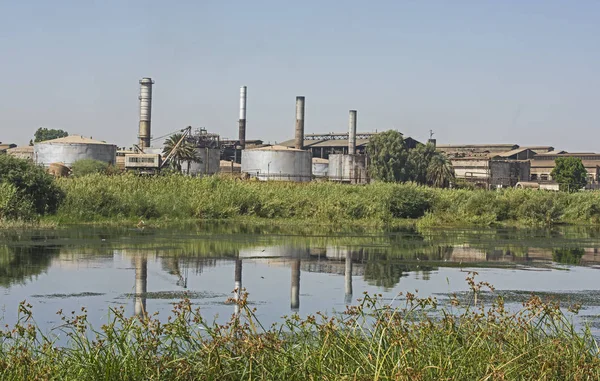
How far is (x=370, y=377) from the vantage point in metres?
7.80

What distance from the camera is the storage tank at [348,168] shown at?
9300cm

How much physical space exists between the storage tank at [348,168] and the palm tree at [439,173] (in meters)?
6.63

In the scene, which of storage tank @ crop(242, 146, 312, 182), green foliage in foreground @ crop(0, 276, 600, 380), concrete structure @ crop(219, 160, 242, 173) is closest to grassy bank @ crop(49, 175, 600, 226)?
storage tank @ crop(242, 146, 312, 182)

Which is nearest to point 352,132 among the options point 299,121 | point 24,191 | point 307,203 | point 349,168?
point 349,168

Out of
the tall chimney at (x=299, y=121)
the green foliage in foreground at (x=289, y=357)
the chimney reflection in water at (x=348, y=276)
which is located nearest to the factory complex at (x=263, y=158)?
the tall chimney at (x=299, y=121)

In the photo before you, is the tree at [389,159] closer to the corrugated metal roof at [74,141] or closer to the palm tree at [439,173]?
the palm tree at [439,173]

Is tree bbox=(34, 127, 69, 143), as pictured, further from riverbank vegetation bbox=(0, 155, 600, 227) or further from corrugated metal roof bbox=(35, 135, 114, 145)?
riverbank vegetation bbox=(0, 155, 600, 227)

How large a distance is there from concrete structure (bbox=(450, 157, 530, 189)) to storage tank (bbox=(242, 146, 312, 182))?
19.0 m

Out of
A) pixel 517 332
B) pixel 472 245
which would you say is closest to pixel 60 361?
pixel 517 332

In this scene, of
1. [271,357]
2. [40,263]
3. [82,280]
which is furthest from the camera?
[40,263]

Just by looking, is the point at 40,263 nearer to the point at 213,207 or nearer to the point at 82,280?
the point at 82,280

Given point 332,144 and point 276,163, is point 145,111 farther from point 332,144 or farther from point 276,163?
point 332,144

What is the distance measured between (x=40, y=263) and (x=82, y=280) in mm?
3310

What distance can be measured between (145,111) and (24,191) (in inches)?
1958
